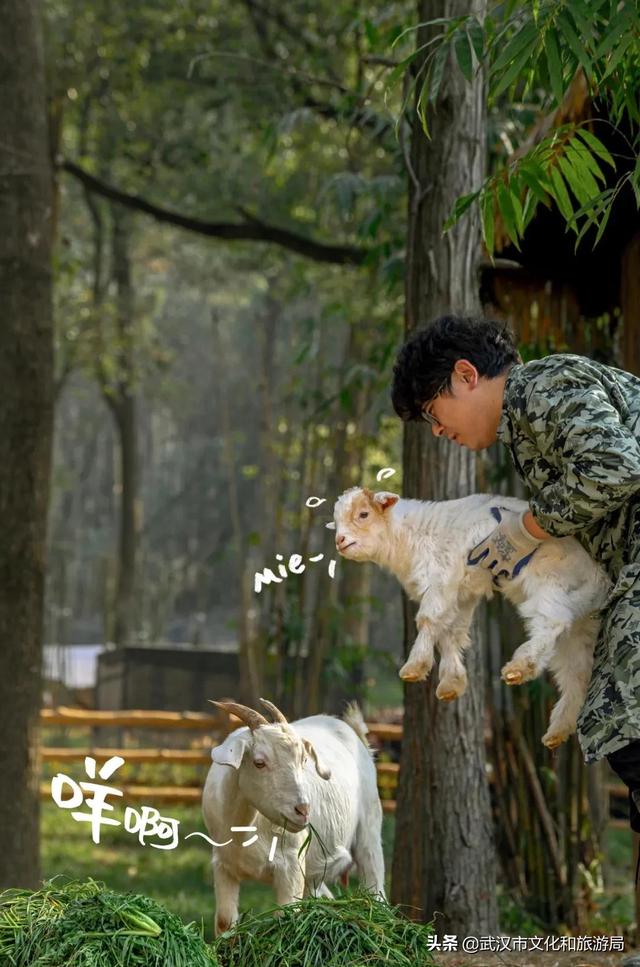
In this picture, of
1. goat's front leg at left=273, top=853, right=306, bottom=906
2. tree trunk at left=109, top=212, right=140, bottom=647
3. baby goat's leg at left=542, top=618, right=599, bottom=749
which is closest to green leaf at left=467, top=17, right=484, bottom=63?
baby goat's leg at left=542, top=618, right=599, bottom=749

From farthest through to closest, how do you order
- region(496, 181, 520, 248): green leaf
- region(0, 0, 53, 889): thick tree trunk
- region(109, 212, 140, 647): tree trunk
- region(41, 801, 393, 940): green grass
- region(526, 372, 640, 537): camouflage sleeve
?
1. region(109, 212, 140, 647): tree trunk
2. region(41, 801, 393, 940): green grass
3. region(0, 0, 53, 889): thick tree trunk
4. region(496, 181, 520, 248): green leaf
5. region(526, 372, 640, 537): camouflage sleeve

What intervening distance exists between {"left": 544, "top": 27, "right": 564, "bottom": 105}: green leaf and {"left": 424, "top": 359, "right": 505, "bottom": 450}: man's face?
73cm

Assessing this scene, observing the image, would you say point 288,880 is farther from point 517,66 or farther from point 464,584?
point 517,66

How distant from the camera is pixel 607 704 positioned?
2908 mm

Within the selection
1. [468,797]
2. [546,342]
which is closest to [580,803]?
[468,797]

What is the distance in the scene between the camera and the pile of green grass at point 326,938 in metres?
2.97

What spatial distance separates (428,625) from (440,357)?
0.69m

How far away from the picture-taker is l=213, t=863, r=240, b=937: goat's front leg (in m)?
3.42

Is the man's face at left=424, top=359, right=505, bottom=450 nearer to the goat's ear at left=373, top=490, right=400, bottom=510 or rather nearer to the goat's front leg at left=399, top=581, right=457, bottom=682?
the goat's ear at left=373, top=490, right=400, bottom=510

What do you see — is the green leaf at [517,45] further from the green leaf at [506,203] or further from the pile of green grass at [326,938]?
the pile of green grass at [326,938]

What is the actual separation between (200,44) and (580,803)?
9209 millimetres

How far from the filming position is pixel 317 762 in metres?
3.35

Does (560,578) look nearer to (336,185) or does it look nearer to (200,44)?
(336,185)

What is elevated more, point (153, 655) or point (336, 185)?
point (336, 185)
